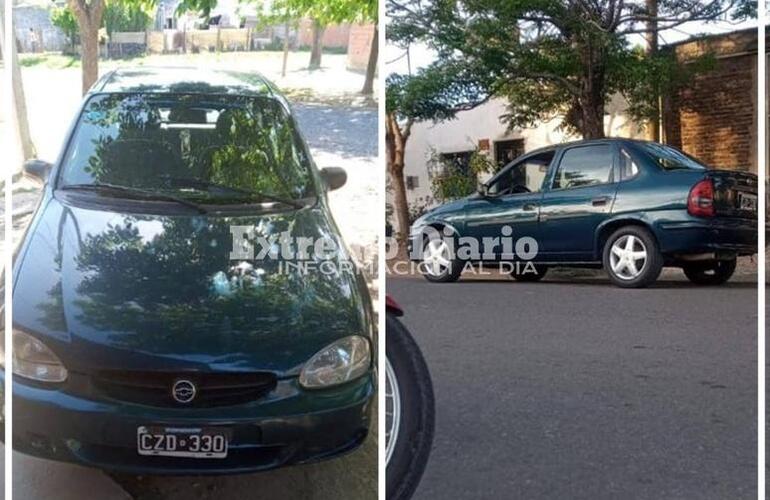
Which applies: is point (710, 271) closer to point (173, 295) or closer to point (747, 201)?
point (747, 201)

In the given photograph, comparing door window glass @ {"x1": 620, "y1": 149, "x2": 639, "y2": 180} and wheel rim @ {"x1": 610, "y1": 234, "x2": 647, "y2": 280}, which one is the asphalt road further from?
door window glass @ {"x1": 620, "y1": 149, "x2": 639, "y2": 180}

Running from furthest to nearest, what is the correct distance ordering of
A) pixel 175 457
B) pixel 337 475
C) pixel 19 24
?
pixel 19 24
pixel 337 475
pixel 175 457

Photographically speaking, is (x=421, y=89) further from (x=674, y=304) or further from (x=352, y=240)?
(x=674, y=304)

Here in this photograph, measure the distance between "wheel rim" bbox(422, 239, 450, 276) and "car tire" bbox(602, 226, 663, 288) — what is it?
56cm

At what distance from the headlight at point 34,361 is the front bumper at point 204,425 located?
2.3 inches

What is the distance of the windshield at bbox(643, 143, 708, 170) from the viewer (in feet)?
9.05

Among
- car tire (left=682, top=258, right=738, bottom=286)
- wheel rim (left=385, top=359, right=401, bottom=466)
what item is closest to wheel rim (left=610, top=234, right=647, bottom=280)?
car tire (left=682, top=258, right=738, bottom=286)

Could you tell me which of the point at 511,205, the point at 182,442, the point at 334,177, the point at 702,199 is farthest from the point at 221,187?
the point at 702,199

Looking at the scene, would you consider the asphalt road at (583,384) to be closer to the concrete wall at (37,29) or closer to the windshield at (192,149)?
the windshield at (192,149)

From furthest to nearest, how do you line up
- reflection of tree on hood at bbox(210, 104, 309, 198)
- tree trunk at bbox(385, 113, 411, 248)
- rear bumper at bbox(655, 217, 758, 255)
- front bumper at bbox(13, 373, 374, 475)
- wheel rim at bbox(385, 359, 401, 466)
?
1. reflection of tree on hood at bbox(210, 104, 309, 198)
2. tree trunk at bbox(385, 113, 411, 248)
3. rear bumper at bbox(655, 217, 758, 255)
4. wheel rim at bbox(385, 359, 401, 466)
5. front bumper at bbox(13, 373, 374, 475)

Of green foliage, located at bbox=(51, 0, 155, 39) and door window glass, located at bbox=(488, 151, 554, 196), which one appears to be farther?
green foliage, located at bbox=(51, 0, 155, 39)

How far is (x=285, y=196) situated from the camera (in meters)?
2.96

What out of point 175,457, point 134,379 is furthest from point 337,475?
point 134,379

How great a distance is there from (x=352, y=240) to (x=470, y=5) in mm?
930
